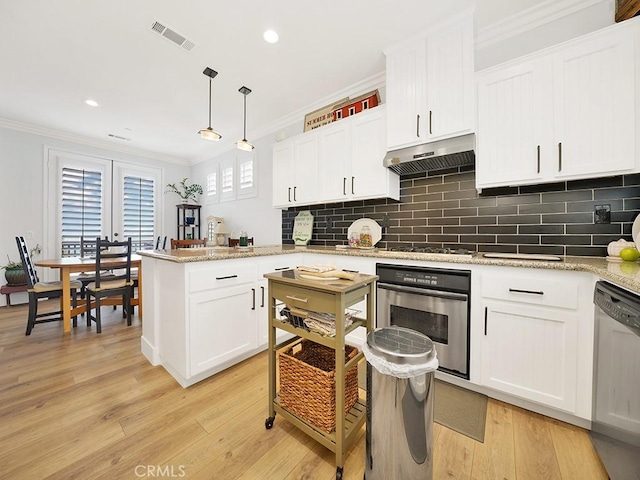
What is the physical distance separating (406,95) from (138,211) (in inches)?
215

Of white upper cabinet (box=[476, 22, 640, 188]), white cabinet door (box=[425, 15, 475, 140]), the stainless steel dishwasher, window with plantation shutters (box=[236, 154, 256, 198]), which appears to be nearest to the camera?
the stainless steel dishwasher

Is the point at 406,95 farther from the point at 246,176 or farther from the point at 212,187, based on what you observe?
the point at 212,187

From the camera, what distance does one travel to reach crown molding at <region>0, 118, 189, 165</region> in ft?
12.6

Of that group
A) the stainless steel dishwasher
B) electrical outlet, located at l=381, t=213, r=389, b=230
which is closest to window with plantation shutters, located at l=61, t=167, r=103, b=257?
electrical outlet, located at l=381, t=213, r=389, b=230

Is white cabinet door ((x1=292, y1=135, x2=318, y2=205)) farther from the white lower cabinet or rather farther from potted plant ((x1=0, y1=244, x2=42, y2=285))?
potted plant ((x1=0, y1=244, x2=42, y2=285))

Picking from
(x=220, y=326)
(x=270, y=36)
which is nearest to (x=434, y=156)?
(x=270, y=36)

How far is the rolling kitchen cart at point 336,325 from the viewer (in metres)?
1.12

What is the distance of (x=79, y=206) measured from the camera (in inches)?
176

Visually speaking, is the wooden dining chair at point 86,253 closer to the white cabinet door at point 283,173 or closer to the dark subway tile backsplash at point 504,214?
the white cabinet door at point 283,173

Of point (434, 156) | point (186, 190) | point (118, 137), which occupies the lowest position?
point (434, 156)

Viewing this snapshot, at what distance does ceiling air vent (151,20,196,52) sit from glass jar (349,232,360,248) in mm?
2361

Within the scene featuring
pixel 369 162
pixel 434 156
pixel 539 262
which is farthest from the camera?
pixel 369 162

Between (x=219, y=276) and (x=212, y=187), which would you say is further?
(x=212, y=187)

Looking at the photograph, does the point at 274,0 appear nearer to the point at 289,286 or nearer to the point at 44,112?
the point at 289,286
